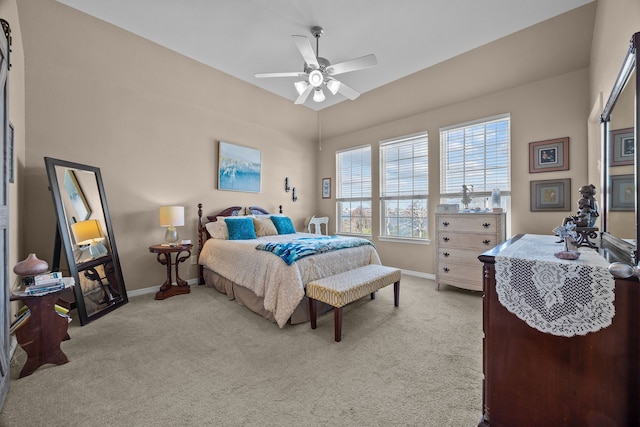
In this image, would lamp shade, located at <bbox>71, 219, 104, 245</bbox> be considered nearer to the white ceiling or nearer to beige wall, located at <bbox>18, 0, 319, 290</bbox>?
beige wall, located at <bbox>18, 0, 319, 290</bbox>

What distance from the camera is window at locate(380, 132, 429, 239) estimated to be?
15.0 feet

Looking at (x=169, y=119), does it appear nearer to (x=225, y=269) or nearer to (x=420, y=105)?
(x=225, y=269)

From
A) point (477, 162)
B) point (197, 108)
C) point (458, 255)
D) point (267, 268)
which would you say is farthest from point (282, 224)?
point (477, 162)

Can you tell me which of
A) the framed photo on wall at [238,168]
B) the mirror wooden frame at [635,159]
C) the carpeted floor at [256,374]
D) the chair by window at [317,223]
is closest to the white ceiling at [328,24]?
the framed photo on wall at [238,168]

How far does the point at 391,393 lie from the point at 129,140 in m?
4.05

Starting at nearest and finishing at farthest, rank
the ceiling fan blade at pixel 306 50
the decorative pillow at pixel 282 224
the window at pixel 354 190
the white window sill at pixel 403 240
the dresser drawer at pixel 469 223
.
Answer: the ceiling fan blade at pixel 306 50 < the dresser drawer at pixel 469 223 < the white window sill at pixel 403 240 < the decorative pillow at pixel 282 224 < the window at pixel 354 190

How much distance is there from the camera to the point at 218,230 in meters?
4.08

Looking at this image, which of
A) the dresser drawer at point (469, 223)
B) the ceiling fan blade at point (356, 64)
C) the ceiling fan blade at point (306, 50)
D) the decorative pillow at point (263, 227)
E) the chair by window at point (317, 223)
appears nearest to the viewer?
the ceiling fan blade at point (306, 50)

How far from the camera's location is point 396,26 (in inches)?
114

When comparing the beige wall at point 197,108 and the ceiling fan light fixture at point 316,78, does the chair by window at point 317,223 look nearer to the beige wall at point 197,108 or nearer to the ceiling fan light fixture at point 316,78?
the beige wall at point 197,108

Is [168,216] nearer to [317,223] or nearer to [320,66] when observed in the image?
[320,66]

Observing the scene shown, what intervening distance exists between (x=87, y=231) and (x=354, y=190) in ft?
13.9

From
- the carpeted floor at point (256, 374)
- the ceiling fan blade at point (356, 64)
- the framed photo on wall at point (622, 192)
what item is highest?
the ceiling fan blade at point (356, 64)

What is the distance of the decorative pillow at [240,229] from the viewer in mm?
3965
